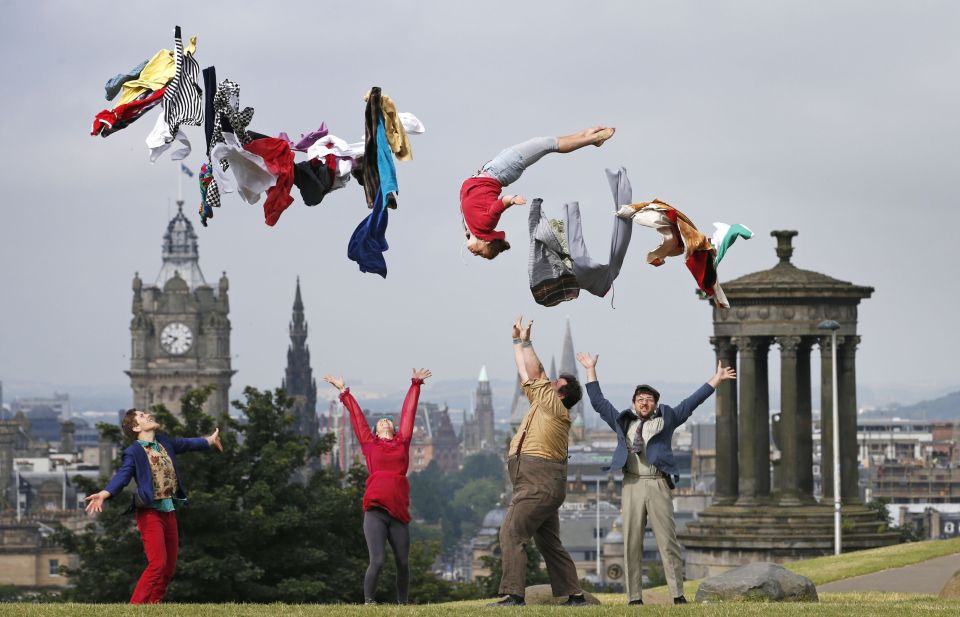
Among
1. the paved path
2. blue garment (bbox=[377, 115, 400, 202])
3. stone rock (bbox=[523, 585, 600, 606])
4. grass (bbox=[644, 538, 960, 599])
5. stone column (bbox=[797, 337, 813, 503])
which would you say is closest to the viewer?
blue garment (bbox=[377, 115, 400, 202])

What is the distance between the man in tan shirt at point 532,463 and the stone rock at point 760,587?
285cm

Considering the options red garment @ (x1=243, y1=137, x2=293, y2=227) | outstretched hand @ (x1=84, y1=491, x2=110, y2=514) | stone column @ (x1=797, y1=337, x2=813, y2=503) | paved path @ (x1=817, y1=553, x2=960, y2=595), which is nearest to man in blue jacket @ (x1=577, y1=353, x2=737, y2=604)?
red garment @ (x1=243, y1=137, x2=293, y2=227)

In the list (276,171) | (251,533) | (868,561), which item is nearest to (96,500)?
(276,171)

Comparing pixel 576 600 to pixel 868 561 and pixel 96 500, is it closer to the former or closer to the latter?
pixel 96 500

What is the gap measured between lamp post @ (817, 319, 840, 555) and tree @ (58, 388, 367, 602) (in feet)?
36.2

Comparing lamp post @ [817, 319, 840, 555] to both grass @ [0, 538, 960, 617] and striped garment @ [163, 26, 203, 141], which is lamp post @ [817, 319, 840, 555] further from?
striped garment @ [163, 26, 203, 141]

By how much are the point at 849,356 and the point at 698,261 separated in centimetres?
3554

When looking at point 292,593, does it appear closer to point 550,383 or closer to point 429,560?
point 429,560

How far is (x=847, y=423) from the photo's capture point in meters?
59.4

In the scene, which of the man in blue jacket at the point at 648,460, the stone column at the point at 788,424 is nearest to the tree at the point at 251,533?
the stone column at the point at 788,424

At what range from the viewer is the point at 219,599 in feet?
167

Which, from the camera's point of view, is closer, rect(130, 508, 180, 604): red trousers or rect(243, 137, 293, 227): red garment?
rect(130, 508, 180, 604): red trousers

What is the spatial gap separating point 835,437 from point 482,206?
36319mm

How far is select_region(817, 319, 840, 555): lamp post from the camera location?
54781 mm
